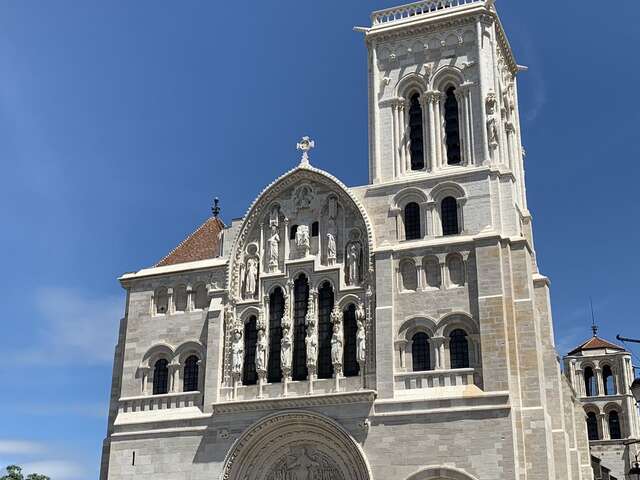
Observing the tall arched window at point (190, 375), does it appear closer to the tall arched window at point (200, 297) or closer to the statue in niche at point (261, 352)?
the tall arched window at point (200, 297)

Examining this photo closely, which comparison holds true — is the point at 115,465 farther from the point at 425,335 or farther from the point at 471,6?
the point at 471,6

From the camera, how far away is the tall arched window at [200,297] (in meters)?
37.6

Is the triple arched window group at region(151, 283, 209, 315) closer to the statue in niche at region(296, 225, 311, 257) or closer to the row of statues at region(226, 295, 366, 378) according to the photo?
the row of statues at region(226, 295, 366, 378)

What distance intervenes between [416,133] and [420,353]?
33.1ft

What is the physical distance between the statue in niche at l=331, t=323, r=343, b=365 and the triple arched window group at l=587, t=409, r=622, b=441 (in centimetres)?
3429

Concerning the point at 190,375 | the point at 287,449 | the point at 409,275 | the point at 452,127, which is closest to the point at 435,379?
the point at 409,275

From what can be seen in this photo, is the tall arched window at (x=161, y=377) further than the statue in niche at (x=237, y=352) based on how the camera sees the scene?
Yes

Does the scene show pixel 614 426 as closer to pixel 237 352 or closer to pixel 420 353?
pixel 420 353

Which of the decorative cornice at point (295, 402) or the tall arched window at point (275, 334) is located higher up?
the tall arched window at point (275, 334)

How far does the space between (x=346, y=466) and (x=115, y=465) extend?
1007 cm

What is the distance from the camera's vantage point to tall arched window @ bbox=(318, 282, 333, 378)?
34312 millimetres

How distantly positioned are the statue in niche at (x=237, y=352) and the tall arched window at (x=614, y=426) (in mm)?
35715

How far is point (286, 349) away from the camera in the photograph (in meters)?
34.7

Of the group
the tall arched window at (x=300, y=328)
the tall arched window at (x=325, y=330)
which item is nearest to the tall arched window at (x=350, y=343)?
the tall arched window at (x=325, y=330)
